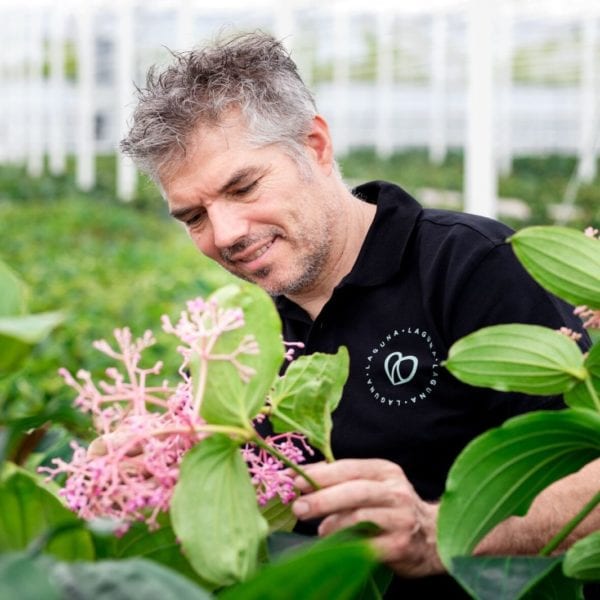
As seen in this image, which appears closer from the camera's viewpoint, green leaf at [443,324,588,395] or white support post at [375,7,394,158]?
green leaf at [443,324,588,395]

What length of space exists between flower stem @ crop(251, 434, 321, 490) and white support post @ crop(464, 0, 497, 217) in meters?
5.13

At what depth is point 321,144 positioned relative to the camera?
171 cm

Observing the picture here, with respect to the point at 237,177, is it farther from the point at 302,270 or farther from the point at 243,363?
the point at 243,363

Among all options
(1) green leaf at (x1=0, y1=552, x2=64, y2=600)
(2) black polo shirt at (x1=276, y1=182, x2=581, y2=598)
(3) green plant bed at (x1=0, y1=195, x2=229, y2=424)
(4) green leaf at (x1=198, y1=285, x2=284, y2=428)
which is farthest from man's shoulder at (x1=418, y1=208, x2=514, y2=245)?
(1) green leaf at (x1=0, y1=552, x2=64, y2=600)

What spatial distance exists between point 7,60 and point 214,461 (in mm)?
33075

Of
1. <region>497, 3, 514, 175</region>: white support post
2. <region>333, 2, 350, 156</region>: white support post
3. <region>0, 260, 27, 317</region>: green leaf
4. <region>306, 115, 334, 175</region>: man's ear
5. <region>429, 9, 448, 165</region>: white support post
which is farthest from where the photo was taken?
<region>429, 9, 448, 165</region>: white support post

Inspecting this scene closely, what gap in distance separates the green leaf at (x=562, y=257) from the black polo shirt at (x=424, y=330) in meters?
0.55

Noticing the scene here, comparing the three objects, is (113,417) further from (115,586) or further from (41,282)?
(41,282)

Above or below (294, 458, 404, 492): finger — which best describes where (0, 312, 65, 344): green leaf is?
above

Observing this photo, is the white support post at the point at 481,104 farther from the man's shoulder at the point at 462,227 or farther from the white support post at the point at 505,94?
the white support post at the point at 505,94

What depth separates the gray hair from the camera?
149 centimetres

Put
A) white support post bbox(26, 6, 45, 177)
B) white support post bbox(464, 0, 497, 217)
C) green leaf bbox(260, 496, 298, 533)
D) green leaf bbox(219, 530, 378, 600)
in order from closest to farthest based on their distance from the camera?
green leaf bbox(219, 530, 378, 600), green leaf bbox(260, 496, 298, 533), white support post bbox(464, 0, 497, 217), white support post bbox(26, 6, 45, 177)

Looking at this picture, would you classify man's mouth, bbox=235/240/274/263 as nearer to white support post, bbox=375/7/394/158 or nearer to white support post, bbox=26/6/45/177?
white support post, bbox=375/7/394/158

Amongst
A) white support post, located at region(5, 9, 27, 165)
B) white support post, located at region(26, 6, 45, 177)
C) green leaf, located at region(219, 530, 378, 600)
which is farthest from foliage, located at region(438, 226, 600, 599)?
white support post, located at region(5, 9, 27, 165)
